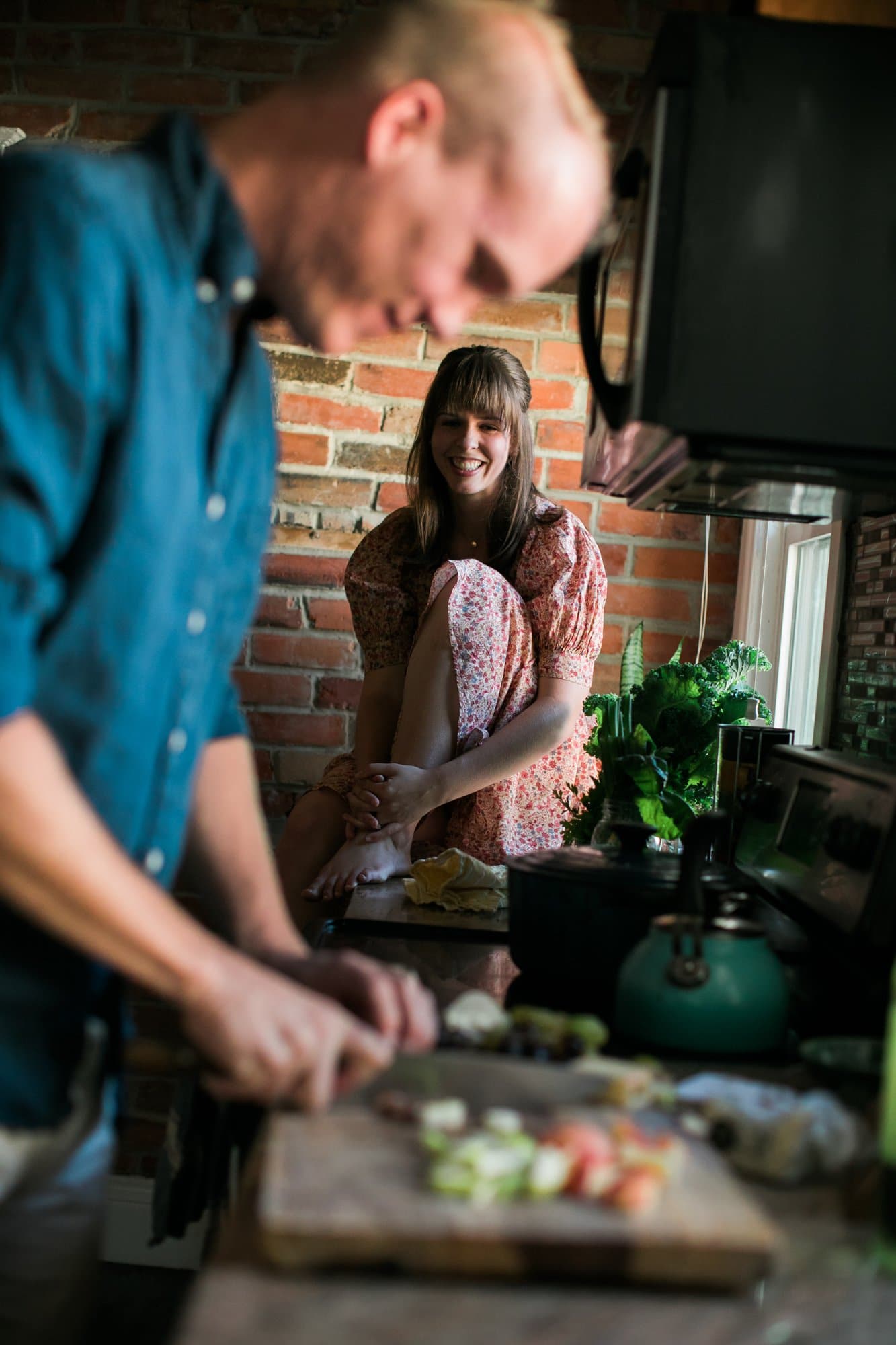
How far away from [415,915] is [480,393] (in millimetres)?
1252

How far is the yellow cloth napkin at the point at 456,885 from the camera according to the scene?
149 cm

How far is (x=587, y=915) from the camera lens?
1.10 m

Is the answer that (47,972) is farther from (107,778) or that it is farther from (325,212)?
(325,212)

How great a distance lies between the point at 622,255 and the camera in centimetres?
130

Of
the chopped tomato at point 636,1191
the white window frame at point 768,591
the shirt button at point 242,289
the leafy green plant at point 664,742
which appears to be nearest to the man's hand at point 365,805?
the leafy green plant at point 664,742

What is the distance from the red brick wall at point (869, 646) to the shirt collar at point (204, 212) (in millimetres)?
992

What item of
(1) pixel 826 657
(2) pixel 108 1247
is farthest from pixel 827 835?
(2) pixel 108 1247

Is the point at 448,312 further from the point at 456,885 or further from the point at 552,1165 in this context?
the point at 456,885

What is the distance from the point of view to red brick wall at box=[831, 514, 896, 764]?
1.51 metres

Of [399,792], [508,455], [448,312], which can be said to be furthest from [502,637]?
[448,312]

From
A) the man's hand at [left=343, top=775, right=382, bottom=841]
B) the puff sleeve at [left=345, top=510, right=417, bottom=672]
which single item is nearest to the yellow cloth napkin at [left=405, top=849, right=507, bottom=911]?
the man's hand at [left=343, top=775, right=382, bottom=841]

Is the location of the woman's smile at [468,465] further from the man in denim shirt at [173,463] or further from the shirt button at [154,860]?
the shirt button at [154,860]

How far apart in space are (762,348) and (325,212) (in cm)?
42

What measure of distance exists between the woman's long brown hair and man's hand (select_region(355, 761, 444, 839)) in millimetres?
549
